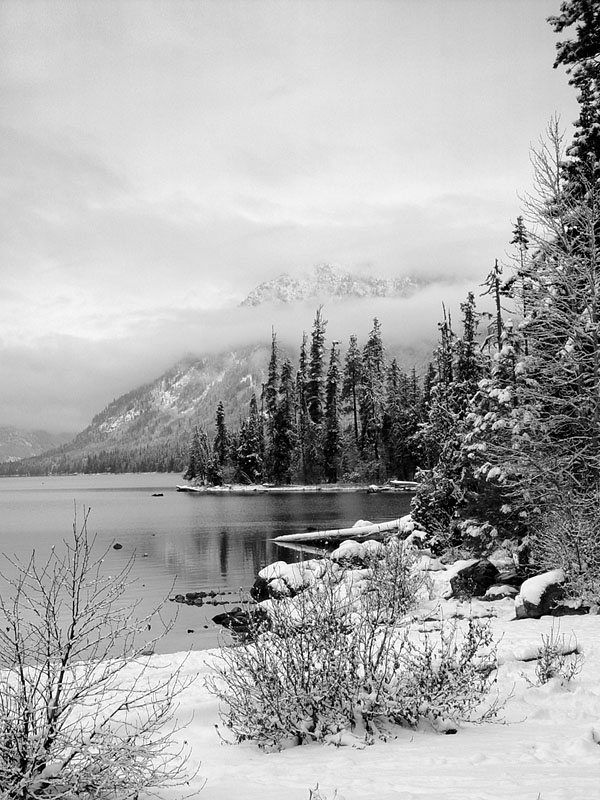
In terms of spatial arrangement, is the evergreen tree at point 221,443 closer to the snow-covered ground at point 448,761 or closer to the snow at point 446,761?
the snow-covered ground at point 448,761

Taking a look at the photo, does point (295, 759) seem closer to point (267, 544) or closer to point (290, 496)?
point (267, 544)

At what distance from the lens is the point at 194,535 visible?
3559cm

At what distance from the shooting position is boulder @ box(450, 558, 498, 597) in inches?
612

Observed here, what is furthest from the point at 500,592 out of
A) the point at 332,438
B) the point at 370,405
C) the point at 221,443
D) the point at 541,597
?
the point at 221,443

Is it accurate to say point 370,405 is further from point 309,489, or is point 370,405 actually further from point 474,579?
point 474,579

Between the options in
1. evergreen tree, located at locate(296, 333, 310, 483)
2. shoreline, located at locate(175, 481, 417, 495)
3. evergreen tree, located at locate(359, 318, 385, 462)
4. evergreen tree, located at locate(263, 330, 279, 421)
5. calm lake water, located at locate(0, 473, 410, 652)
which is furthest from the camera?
evergreen tree, located at locate(359, 318, 385, 462)

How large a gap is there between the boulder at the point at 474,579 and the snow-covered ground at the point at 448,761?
798 centimetres

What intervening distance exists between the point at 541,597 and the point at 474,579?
10.9ft

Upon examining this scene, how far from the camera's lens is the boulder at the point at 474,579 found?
51.0 feet

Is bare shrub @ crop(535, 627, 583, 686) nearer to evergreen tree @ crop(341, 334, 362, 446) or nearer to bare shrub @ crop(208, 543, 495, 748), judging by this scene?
bare shrub @ crop(208, 543, 495, 748)

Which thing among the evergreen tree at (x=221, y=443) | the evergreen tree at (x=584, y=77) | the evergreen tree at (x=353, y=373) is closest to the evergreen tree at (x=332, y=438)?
the evergreen tree at (x=353, y=373)

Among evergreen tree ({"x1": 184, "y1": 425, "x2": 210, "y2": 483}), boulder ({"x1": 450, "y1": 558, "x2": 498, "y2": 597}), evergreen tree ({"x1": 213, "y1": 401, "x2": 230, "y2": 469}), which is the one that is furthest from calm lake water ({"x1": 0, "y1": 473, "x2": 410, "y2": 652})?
evergreen tree ({"x1": 184, "y1": 425, "x2": 210, "y2": 483})

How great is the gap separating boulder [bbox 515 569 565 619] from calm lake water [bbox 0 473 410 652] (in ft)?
18.5

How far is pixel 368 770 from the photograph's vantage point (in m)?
5.07
